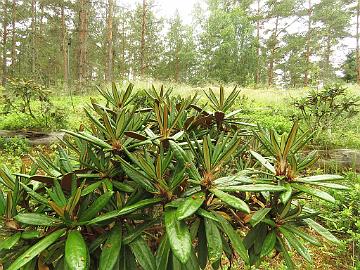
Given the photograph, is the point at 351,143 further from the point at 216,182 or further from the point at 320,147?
the point at 216,182

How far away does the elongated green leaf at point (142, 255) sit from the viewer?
2.60 ft

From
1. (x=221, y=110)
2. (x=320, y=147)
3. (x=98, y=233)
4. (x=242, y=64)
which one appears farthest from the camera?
(x=242, y=64)

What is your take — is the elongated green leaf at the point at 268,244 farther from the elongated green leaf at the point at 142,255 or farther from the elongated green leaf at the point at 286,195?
the elongated green leaf at the point at 142,255

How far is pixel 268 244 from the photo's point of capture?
32.8 inches

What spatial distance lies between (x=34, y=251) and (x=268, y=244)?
636 millimetres

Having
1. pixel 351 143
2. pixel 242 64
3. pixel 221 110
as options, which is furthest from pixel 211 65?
pixel 221 110

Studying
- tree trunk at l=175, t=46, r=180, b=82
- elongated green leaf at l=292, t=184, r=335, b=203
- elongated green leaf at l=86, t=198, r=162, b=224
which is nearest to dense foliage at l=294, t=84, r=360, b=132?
elongated green leaf at l=292, t=184, r=335, b=203

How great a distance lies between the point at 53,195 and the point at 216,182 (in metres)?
0.45

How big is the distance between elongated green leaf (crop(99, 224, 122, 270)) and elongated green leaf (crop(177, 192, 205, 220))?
23cm

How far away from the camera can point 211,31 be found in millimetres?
22125

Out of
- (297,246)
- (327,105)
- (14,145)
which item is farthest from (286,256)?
(14,145)

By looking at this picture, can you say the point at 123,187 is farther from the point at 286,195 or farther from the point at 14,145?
the point at 14,145

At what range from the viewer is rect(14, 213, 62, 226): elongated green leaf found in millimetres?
758

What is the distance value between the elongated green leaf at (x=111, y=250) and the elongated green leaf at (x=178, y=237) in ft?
0.58
